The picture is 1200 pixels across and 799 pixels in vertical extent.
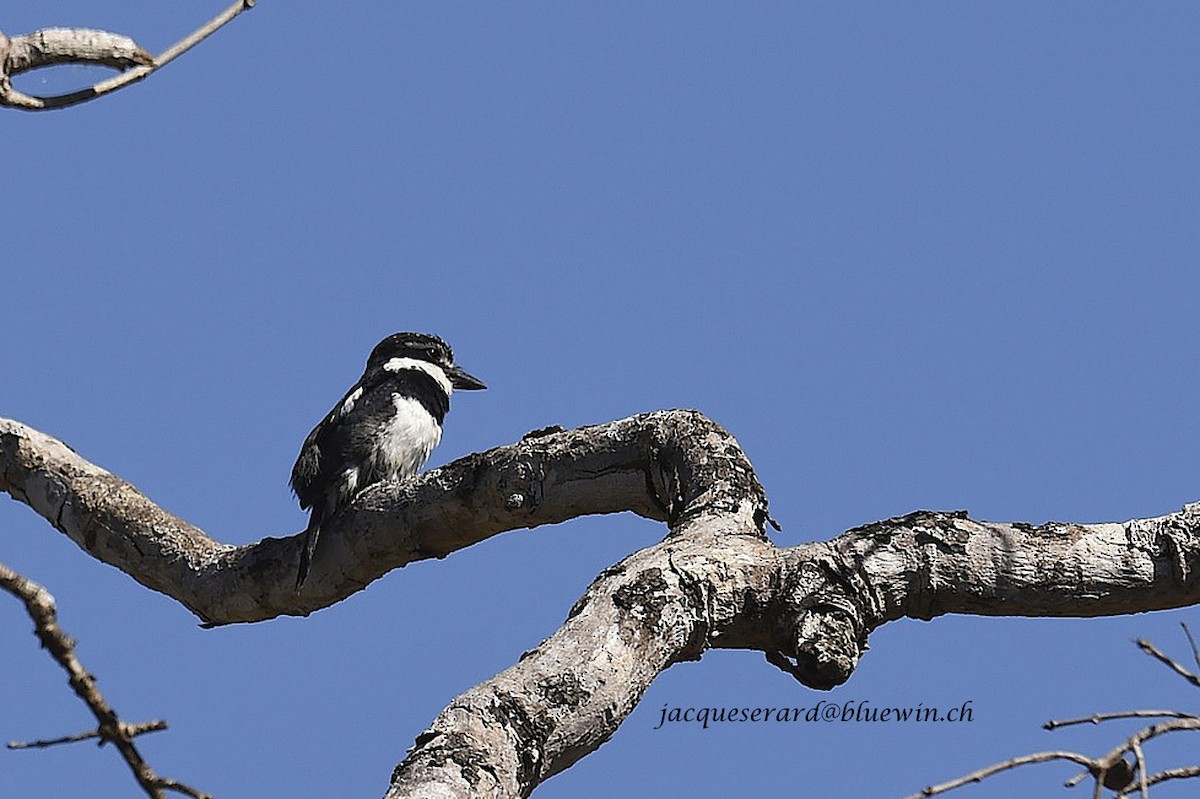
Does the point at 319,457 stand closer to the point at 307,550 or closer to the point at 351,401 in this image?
the point at 351,401

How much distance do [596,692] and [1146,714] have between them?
1062mm

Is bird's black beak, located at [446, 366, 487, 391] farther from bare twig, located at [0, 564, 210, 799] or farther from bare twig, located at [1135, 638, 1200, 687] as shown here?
bare twig, located at [0, 564, 210, 799]

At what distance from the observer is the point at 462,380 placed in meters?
8.36

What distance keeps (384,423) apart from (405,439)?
164 mm

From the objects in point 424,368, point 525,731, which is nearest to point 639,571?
point 525,731

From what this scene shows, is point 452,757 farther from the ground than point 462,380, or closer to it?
closer to it

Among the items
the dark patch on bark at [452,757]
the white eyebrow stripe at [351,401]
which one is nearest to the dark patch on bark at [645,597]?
the dark patch on bark at [452,757]

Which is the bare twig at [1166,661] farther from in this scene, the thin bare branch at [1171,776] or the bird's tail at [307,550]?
the bird's tail at [307,550]

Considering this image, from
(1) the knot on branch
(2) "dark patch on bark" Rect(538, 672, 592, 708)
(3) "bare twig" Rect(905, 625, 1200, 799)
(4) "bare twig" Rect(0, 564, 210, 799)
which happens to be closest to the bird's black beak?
(1) the knot on branch

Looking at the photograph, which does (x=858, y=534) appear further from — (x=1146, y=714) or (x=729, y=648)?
(x=1146, y=714)

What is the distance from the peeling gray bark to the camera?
9.82ft

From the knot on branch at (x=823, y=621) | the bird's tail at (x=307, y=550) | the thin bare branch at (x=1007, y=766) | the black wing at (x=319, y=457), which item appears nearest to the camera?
the thin bare branch at (x=1007, y=766)

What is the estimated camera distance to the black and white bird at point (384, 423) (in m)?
6.71

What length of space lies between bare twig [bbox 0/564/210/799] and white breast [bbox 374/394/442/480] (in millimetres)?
5712
